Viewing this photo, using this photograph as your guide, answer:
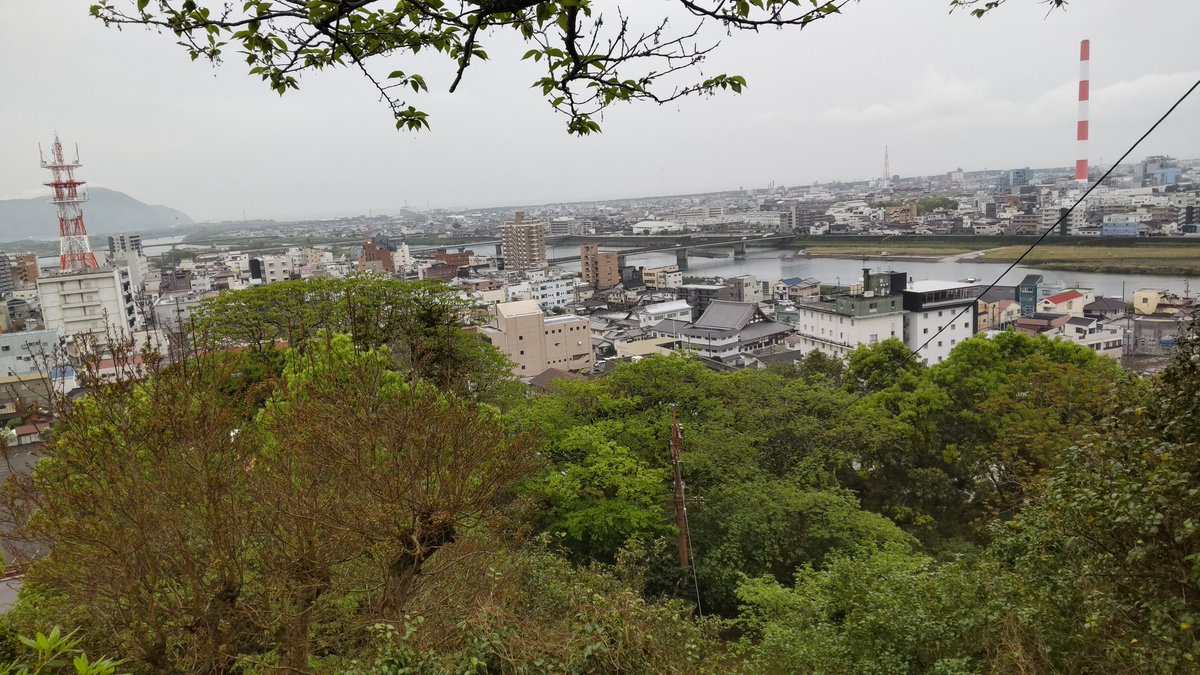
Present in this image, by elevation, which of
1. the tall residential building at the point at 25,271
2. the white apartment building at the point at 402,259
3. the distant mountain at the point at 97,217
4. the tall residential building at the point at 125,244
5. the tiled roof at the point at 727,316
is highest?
the distant mountain at the point at 97,217

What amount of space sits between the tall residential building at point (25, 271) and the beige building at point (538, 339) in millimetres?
35143

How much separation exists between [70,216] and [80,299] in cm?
280

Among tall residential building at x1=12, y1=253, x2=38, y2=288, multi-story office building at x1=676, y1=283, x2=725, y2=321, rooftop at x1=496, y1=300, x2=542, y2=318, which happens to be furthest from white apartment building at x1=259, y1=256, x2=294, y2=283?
rooftop at x1=496, y1=300, x2=542, y2=318

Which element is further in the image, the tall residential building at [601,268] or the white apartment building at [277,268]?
the white apartment building at [277,268]

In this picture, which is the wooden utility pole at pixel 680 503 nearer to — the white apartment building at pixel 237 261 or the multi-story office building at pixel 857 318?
the multi-story office building at pixel 857 318

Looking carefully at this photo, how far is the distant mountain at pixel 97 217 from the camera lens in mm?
89688

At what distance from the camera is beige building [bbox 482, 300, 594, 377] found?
19.5m

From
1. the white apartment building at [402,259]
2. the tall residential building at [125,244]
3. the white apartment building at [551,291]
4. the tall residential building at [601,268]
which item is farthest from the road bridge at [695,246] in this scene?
the tall residential building at [125,244]

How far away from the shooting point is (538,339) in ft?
65.1

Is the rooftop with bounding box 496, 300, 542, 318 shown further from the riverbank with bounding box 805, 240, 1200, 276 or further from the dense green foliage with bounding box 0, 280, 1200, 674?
the riverbank with bounding box 805, 240, 1200, 276

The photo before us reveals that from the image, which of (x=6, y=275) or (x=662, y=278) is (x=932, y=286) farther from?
(x=6, y=275)

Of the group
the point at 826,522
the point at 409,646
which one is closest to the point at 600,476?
the point at 826,522

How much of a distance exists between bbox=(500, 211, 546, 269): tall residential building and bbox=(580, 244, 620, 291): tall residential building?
9.60m

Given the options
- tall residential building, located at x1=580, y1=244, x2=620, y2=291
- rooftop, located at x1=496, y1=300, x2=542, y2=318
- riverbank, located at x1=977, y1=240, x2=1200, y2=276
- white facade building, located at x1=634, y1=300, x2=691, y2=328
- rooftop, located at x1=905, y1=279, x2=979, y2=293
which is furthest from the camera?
tall residential building, located at x1=580, y1=244, x2=620, y2=291
